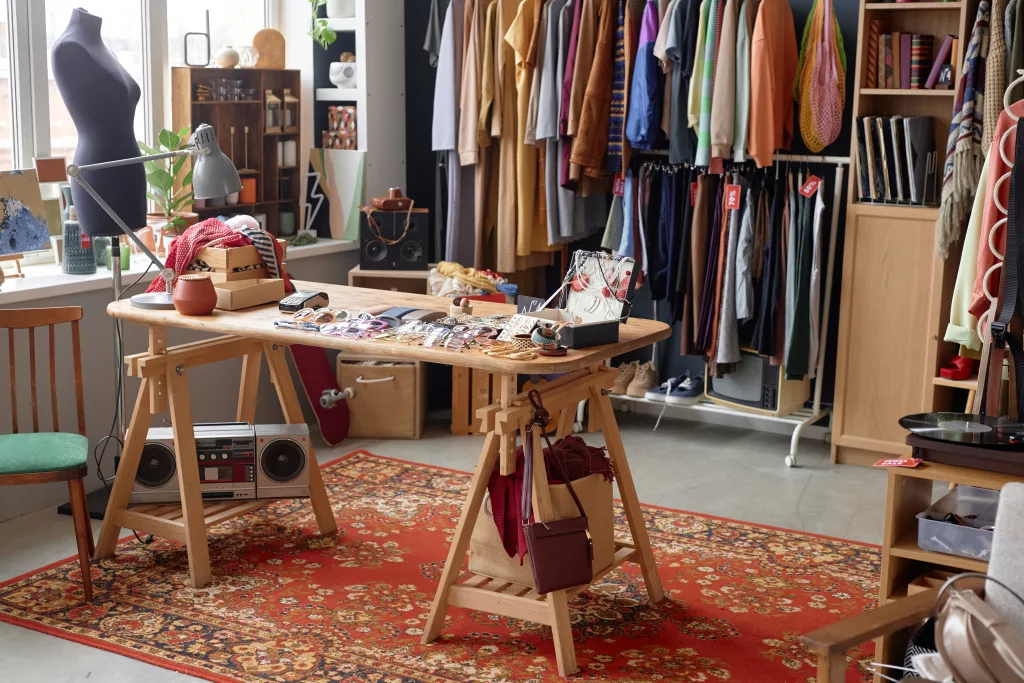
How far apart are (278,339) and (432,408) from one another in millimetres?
2679

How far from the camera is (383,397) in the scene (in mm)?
5488

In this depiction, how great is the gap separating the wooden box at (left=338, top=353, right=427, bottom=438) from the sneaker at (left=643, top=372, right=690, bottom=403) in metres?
1.11

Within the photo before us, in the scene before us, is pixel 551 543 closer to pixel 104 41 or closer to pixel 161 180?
pixel 161 180

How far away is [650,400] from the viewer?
225 inches

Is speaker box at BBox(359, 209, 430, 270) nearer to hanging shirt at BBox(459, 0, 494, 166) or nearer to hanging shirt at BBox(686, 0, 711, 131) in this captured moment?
hanging shirt at BBox(459, 0, 494, 166)

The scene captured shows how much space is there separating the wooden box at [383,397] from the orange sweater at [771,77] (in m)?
1.86

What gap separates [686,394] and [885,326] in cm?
99

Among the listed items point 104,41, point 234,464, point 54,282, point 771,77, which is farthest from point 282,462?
point 771,77

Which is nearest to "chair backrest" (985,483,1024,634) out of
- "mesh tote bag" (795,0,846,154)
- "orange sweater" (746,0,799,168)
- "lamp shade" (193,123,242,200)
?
"lamp shade" (193,123,242,200)

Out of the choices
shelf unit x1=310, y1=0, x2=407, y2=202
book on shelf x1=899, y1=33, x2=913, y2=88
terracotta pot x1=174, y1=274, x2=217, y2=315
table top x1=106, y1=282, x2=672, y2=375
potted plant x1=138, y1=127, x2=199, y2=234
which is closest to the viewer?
table top x1=106, y1=282, x2=672, y2=375

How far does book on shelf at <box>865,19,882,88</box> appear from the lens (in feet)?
16.1

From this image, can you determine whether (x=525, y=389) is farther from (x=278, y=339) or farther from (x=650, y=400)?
(x=650, y=400)

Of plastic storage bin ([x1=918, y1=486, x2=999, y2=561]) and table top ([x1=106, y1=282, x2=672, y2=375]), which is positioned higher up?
table top ([x1=106, y1=282, x2=672, y2=375])

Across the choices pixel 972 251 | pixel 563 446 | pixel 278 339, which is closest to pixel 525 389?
pixel 563 446
